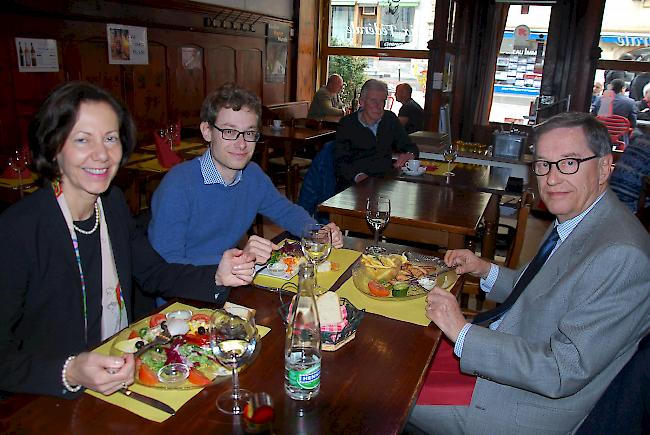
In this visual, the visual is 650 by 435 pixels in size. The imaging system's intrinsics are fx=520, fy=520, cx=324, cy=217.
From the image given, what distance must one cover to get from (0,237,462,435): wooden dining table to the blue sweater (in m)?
0.69

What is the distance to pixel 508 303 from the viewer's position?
172 centimetres

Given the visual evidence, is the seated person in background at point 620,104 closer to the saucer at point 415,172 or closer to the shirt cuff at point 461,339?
the saucer at point 415,172

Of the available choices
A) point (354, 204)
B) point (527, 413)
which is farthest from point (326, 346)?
point (354, 204)

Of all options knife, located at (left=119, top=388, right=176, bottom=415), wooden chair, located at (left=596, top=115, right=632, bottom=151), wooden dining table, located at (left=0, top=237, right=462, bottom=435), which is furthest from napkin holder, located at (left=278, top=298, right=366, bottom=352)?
wooden chair, located at (left=596, top=115, right=632, bottom=151)

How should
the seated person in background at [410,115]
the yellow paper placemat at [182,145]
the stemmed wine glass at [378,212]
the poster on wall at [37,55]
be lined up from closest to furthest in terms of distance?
1. the stemmed wine glass at [378,212]
2. the poster on wall at [37,55]
3. the yellow paper placemat at [182,145]
4. the seated person in background at [410,115]

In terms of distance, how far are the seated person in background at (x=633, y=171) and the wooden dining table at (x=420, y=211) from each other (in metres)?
1.57

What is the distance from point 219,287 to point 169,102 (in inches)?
195

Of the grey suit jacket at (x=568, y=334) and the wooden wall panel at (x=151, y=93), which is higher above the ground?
the wooden wall panel at (x=151, y=93)

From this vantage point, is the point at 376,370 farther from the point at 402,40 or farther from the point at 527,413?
the point at 402,40

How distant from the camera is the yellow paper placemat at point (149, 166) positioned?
4.11 meters

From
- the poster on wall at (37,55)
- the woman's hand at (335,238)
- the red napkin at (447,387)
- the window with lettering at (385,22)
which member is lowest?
the red napkin at (447,387)

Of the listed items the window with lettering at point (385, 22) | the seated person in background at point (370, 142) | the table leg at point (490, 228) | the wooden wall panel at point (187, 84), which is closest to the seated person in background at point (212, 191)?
the table leg at point (490, 228)

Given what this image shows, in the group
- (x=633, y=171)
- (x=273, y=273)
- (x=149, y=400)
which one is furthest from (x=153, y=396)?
(x=633, y=171)

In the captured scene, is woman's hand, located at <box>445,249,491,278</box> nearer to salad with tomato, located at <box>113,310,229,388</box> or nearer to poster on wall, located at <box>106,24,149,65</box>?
salad with tomato, located at <box>113,310,229,388</box>
